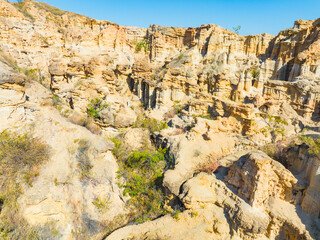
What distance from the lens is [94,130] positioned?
13.9 m

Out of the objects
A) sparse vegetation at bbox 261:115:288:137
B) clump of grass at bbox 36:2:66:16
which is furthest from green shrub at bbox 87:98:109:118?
clump of grass at bbox 36:2:66:16

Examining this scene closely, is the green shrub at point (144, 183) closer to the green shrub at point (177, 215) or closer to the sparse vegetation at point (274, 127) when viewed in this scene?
the green shrub at point (177, 215)

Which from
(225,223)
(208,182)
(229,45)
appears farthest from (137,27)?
(225,223)

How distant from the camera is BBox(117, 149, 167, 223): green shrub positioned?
28.4ft

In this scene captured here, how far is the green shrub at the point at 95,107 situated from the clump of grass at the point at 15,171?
6231mm

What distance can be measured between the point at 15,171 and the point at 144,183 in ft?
21.2

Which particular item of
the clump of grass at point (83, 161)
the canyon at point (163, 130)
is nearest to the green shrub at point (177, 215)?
the canyon at point (163, 130)

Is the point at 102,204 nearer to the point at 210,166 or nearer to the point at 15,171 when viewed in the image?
the point at 15,171

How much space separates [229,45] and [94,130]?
2115 centimetres

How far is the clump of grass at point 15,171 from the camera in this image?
22.6 ft

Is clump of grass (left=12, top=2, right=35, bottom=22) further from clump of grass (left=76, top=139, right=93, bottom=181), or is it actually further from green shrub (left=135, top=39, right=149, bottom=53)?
clump of grass (left=76, top=139, right=93, bottom=181)

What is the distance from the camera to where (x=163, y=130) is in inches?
599

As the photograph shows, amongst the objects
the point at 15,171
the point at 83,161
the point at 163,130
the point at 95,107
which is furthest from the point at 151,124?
the point at 15,171

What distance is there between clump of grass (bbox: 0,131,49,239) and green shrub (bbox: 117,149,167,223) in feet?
14.1
